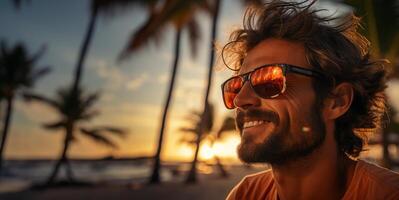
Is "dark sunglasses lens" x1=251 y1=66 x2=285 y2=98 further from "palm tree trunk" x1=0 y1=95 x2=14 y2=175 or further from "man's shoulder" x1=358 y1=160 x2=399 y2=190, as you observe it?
"palm tree trunk" x1=0 y1=95 x2=14 y2=175

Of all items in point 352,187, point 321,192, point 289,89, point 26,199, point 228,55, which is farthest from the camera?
point 26,199

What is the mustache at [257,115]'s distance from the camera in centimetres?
183

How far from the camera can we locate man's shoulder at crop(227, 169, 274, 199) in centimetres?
193

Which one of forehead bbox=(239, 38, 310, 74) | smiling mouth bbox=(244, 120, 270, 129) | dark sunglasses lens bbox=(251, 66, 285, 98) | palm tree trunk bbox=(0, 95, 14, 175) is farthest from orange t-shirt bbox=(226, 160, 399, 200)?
palm tree trunk bbox=(0, 95, 14, 175)

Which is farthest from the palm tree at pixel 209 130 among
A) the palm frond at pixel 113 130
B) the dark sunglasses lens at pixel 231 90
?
the dark sunglasses lens at pixel 231 90

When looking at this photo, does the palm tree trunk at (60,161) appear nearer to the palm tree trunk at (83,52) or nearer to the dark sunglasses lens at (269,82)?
the palm tree trunk at (83,52)

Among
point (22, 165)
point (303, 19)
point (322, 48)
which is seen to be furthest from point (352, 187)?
point (22, 165)

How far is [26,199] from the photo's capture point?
61.2ft

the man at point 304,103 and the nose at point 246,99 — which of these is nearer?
the man at point 304,103

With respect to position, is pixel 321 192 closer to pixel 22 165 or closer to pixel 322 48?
pixel 322 48

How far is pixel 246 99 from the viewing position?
6.42ft

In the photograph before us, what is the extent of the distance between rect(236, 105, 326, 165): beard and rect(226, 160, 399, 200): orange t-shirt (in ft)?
0.57

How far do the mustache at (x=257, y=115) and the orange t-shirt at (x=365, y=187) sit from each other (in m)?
0.28

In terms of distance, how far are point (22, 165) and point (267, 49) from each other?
54.5 metres
